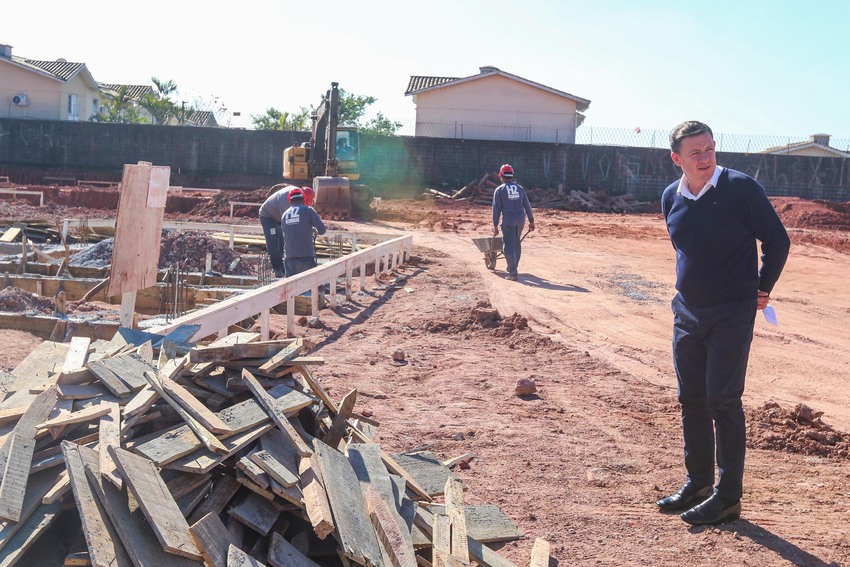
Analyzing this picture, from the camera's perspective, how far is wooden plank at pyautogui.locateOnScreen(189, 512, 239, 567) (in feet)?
11.8

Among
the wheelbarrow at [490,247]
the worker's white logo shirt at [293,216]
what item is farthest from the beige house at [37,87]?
the worker's white logo shirt at [293,216]

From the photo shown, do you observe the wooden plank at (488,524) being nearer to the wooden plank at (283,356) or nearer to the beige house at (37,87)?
the wooden plank at (283,356)

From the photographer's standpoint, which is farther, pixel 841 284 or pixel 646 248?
pixel 646 248

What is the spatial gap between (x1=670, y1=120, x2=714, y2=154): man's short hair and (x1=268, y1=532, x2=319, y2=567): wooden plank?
9.65 feet

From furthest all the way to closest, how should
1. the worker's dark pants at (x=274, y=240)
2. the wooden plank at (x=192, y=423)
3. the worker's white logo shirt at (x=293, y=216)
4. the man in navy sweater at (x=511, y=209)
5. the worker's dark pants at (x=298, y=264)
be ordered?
the man in navy sweater at (x=511, y=209) < the worker's dark pants at (x=274, y=240) < the worker's dark pants at (x=298, y=264) < the worker's white logo shirt at (x=293, y=216) < the wooden plank at (x=192, y=423)

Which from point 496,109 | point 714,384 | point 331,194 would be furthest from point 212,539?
point 496,109

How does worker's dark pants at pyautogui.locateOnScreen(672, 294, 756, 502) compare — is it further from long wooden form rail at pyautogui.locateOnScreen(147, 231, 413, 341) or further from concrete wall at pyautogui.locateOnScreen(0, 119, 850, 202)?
concrete wall at pyautogui.locateOnScreen(0, 119, 850, 202)

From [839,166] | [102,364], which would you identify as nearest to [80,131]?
[839,166]

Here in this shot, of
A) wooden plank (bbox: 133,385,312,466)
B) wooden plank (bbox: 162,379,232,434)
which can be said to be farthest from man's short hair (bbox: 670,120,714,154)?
wooden plank (bbox: 162,379,232,434)

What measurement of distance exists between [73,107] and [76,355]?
5505 centimetres

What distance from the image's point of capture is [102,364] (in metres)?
4.82

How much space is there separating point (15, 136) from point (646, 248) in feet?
110

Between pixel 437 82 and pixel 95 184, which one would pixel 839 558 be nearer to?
pixel 95 184

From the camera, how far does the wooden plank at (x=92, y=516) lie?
3428 mm
